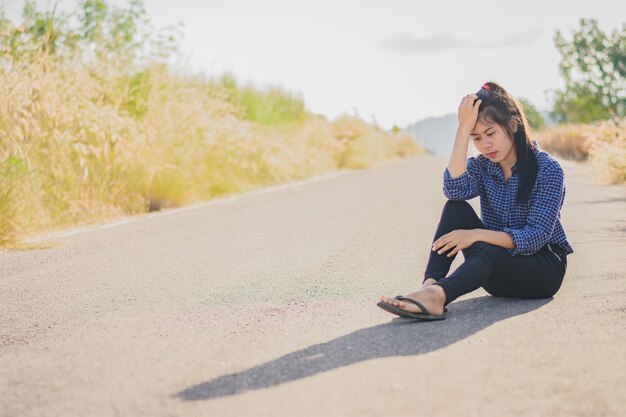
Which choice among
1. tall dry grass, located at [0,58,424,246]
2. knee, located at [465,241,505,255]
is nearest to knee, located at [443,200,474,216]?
knee, located at [465,241,505,255]

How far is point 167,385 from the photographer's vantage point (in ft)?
9.76

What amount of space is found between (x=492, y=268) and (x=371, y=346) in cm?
107

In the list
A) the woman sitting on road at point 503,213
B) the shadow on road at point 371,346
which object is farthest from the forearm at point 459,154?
the shadow on road at point 371,346

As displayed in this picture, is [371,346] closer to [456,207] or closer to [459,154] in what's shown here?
[456,207]

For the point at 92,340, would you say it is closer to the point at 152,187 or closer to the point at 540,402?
the point at 540,402

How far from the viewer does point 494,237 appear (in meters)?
4.20

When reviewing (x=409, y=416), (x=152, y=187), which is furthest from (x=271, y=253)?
(x=152, y=187)

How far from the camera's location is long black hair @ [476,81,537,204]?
14.1 feet

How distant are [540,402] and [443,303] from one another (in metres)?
1.30

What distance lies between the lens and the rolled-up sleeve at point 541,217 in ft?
13.8

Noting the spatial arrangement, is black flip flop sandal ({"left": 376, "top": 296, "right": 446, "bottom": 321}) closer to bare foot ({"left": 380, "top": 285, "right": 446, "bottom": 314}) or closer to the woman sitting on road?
bare foot ({"left": 380, "top": 285, "right": 446, "bottom": 314})

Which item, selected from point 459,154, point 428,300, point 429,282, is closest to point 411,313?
point 428,300

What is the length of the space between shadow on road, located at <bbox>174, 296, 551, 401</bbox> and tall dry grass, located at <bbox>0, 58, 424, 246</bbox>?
5.00m

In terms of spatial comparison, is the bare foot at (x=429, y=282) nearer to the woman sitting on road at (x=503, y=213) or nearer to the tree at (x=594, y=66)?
the woman sitting on road at (x=503, y=213)
